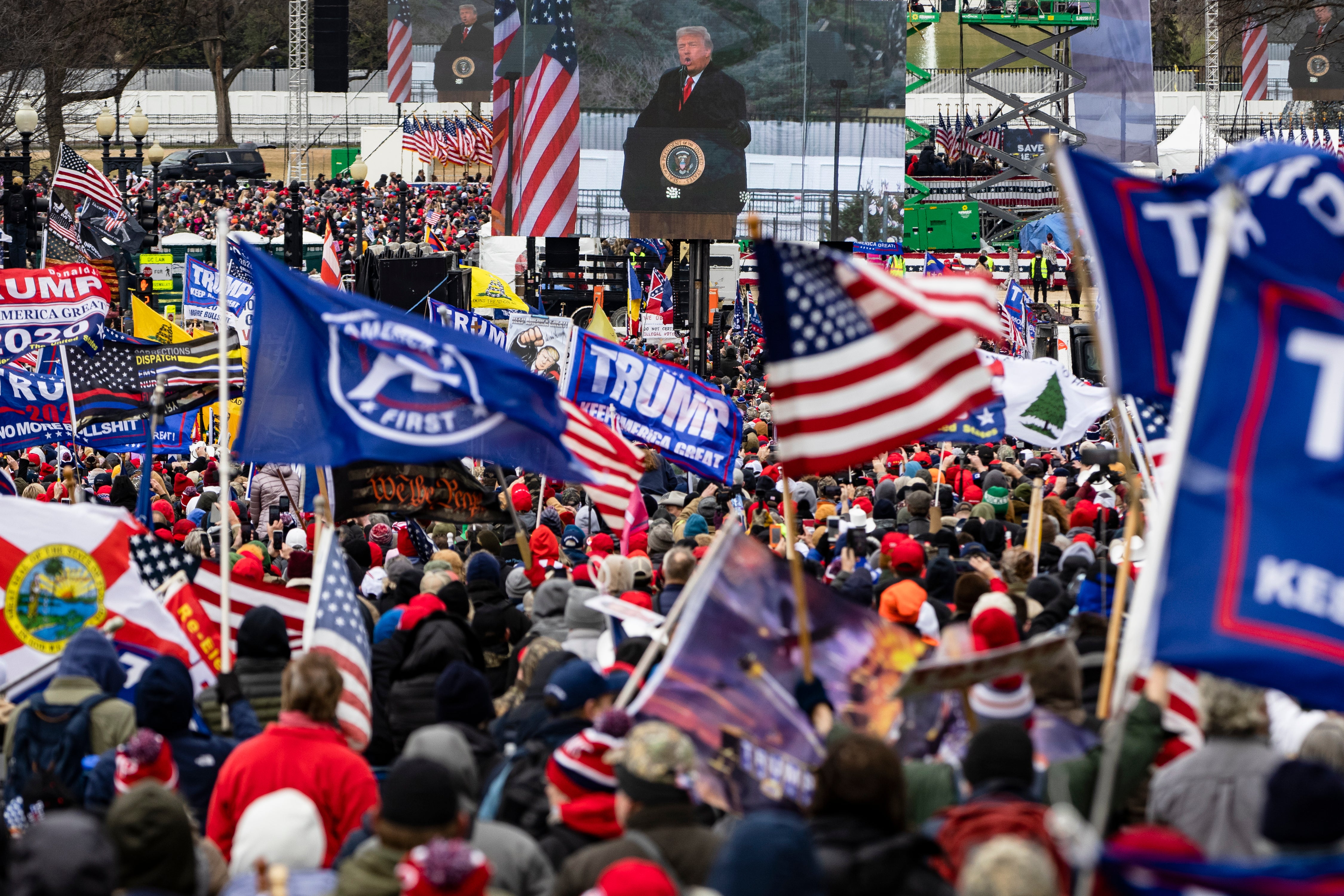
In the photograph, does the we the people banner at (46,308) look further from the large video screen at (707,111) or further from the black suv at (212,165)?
the black suv at (212,165)

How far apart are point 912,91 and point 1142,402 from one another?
72.7 meters

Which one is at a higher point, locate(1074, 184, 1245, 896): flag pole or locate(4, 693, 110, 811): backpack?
locate(1074, 184, 1245, 896): flag pole

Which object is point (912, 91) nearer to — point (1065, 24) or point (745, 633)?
point (1065, 24)

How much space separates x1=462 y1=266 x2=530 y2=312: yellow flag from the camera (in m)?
27.4

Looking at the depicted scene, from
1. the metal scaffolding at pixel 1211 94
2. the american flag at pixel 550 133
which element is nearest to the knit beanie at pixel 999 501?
the american flag at pixel 550 133

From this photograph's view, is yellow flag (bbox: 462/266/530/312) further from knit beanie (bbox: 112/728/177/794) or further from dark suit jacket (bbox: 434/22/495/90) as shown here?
dark suit jacket (bbox: 434/22/495/90)

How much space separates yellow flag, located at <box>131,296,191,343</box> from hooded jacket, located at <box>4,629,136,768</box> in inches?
544

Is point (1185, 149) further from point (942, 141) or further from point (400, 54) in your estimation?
point (400, 54)

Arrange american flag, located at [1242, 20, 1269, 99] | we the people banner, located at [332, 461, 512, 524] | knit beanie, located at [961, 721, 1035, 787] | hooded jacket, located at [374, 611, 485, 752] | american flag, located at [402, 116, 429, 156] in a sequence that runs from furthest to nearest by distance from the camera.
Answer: american flag, located at [402, 116, 429, 156] < american flag, located at [1242, 20, 1269, 99] < we the people banner, located at [332, 461, 512, 524] < hooded jacket, located at [374, 611, 485, 752] < knit beanie, located at [961, 721, 1035, 787]

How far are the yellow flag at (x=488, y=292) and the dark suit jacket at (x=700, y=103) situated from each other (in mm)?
5950

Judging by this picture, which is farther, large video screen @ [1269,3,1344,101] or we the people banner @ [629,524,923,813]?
large video screen @ [1269,3,1344,101]

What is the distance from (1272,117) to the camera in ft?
245

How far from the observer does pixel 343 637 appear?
262 inches

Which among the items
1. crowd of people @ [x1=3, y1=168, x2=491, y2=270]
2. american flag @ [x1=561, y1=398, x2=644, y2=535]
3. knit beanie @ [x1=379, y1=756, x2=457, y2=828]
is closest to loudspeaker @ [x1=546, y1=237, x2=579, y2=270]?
crowd of people @ [x1=3, y1=168, x2=491, y2=270]
